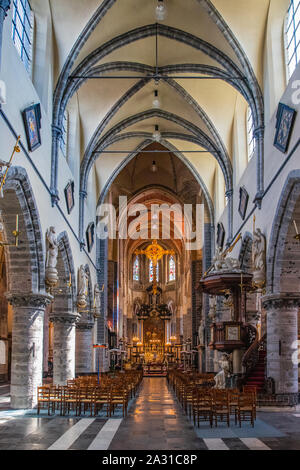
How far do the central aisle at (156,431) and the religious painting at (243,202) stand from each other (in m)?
9.04

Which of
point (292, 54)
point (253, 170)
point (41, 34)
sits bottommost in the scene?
point (253, 170)

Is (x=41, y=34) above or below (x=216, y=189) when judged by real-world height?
above

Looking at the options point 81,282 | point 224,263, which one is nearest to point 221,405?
point 224,263

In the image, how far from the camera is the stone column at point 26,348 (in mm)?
17078

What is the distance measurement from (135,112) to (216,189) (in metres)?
6.86

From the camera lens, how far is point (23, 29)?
17.0 metres

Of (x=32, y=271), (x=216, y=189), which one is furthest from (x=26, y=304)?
(x=216, y=189)

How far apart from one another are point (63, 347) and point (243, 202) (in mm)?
9924

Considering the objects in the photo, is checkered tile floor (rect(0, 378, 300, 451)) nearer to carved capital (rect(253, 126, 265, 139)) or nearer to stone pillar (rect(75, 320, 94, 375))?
carved capital (rect(253, 126, 265, 139))

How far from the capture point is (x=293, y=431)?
493 inches

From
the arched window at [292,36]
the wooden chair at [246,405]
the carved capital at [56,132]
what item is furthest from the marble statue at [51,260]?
the arched window at [292,36]

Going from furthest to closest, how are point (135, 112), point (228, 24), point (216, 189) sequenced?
point (216, 189)
point (135, 112)
point (228, 24)

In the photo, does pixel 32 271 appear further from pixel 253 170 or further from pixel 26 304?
pixel 253 170

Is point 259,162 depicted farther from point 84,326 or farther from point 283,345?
point 84,326
